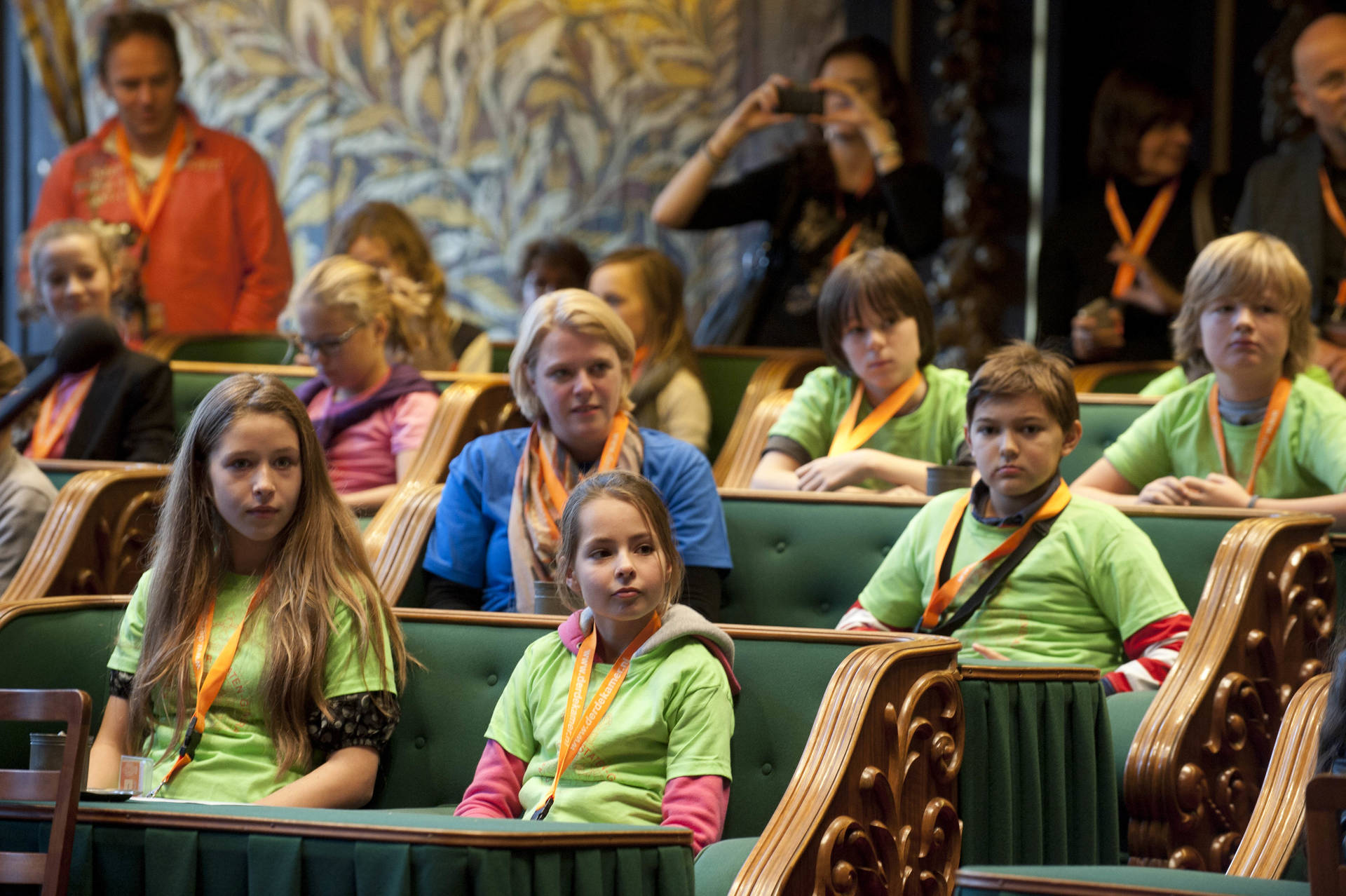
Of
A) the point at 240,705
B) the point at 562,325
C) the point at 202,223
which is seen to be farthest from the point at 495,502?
the point at 202,223

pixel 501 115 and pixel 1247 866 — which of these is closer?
pixel 1247 866

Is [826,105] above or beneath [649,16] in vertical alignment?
beneath

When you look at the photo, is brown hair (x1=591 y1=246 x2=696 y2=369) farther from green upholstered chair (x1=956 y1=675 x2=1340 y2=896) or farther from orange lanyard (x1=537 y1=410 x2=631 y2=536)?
green upholstered chair (x1=956 y1=675 x2=1340 y2=896)

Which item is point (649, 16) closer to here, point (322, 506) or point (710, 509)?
point (710, 509)

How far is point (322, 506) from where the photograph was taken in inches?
108

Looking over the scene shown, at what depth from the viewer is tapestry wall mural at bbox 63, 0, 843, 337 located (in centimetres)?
738

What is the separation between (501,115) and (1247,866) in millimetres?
5837

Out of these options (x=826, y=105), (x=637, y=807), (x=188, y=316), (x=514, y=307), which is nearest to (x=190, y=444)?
(x=637, y=807)

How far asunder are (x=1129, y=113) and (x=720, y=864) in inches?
135

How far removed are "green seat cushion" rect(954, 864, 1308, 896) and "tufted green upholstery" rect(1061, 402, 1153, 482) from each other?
7.86 ft

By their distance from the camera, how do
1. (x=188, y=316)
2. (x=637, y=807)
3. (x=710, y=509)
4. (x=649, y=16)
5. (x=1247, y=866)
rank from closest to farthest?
(x=1247, y=866)
(x=637, y=807)
(x=710, y=509)
(x=188, y=316)
(x=649, y=16)

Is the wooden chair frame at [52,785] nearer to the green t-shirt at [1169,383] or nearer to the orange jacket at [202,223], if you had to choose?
the green t-shirt at [1169,383]

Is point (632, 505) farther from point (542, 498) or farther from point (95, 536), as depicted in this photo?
point (95, 536)

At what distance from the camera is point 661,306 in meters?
4.68
